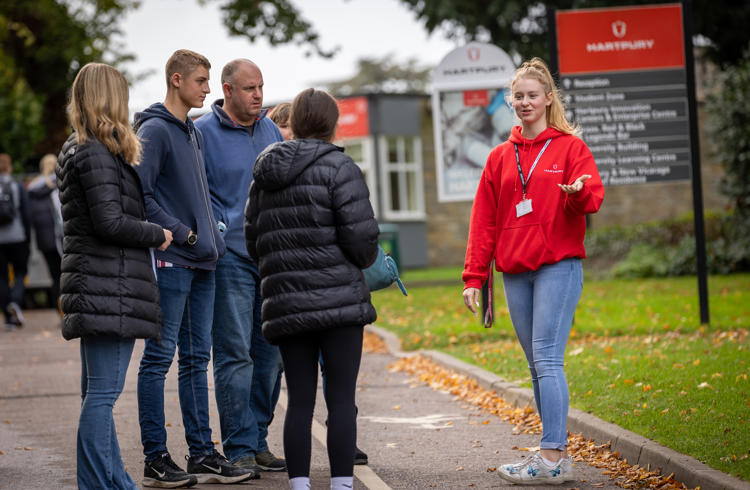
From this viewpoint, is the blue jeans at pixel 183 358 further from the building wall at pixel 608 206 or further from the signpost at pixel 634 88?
the building wall at pixel 608 206

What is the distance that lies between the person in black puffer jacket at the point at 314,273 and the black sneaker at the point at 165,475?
41.0 inches

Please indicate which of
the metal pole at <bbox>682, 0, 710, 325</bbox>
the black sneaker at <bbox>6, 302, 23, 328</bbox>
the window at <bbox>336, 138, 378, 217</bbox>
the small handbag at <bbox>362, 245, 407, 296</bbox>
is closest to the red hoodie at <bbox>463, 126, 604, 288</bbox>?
the small handbag at <bbox>362, 245, 407, 296</bbox>

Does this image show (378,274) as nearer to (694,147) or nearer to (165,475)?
(165,475)

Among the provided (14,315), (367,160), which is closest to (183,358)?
(14,315)

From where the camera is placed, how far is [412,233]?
3164 cm

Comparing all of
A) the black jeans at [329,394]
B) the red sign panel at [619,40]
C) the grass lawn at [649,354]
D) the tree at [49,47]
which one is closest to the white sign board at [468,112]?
→ the red sign panel at [619,40]

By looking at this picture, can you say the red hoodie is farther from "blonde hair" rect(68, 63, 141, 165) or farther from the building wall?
the building wall

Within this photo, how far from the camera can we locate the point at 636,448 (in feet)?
19.5

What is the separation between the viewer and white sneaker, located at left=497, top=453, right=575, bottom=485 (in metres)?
5.56

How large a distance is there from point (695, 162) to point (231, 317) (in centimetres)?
699

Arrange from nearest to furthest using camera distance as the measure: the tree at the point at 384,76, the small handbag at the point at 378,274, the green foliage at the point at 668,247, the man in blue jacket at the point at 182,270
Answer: the small handbag at the point at 378,274 → the man in blue jacket at the point at 182,270 → the green foliage at the point at 668,247 → the tree at the point at 384,76

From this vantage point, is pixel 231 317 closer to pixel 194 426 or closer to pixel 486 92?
pixel 194 426

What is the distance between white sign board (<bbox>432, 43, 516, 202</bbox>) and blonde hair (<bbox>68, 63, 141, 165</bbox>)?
7393 mm

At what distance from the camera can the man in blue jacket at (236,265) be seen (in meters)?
→ 5.77
